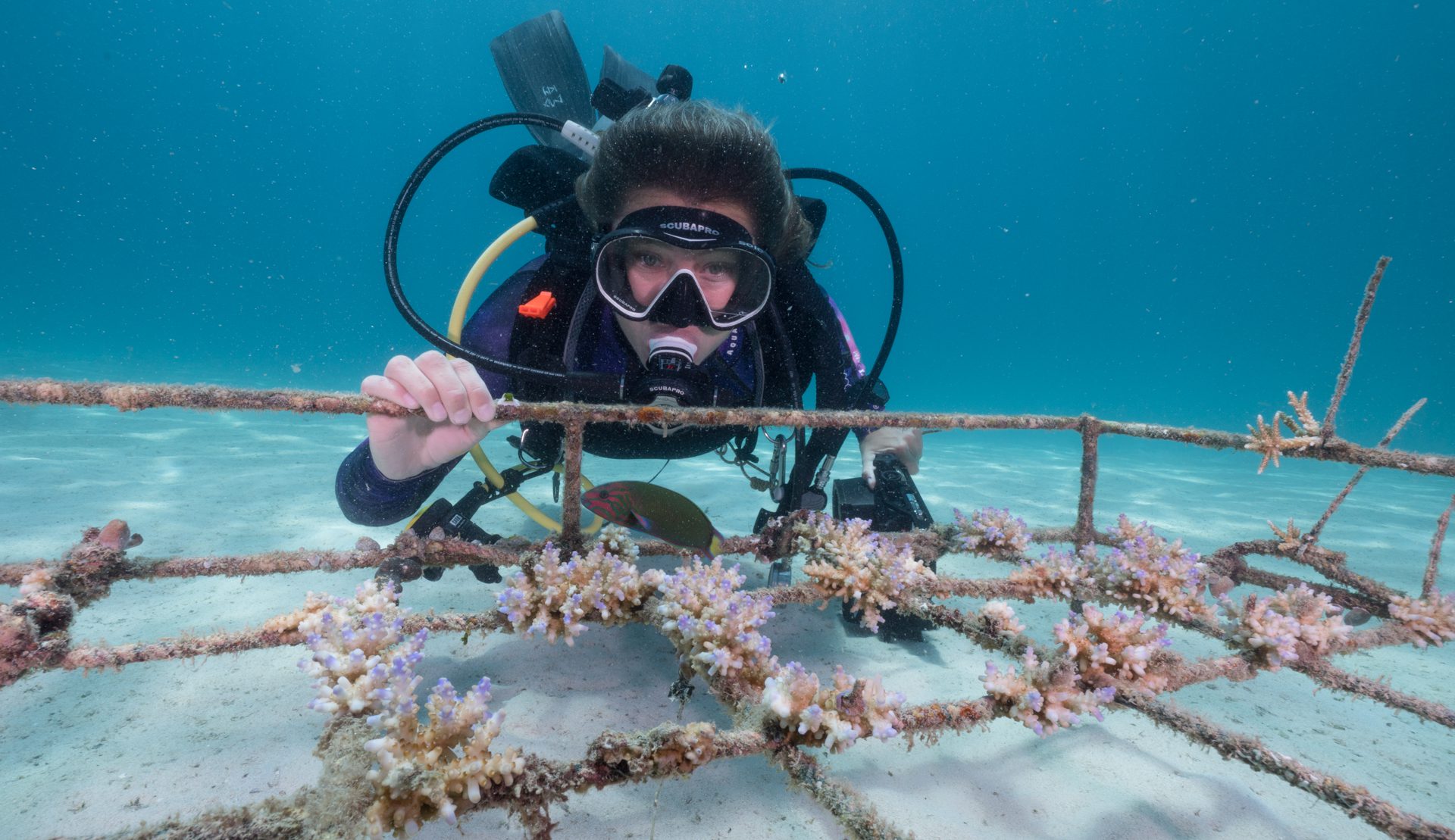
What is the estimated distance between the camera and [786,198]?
3.39m

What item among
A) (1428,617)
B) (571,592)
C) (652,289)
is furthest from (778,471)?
(1428,617)

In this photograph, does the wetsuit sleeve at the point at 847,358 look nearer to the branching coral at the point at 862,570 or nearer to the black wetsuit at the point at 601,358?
the black wetsuit at the point at 601,358

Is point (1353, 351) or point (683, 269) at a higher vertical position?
point (683, 269)

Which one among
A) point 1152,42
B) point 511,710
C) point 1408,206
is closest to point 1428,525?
point 511,710

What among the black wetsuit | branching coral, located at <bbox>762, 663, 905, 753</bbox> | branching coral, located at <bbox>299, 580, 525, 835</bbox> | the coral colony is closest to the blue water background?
the black wetsuit

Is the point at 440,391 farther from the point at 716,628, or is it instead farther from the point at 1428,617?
the point at 1428,617

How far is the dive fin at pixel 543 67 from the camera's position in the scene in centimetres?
768

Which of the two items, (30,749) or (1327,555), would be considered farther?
(1327,555)

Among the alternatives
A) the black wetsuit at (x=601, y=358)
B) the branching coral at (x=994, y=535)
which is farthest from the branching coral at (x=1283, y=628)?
the black wetsuit at (x=601, y=358)

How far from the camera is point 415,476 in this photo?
2.65m

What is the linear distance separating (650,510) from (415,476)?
1231 millimetres

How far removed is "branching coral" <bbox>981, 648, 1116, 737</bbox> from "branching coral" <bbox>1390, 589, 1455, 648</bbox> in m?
1.74

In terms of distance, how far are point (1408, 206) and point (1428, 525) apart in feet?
323

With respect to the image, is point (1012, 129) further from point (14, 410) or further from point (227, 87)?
point (227, 87)
